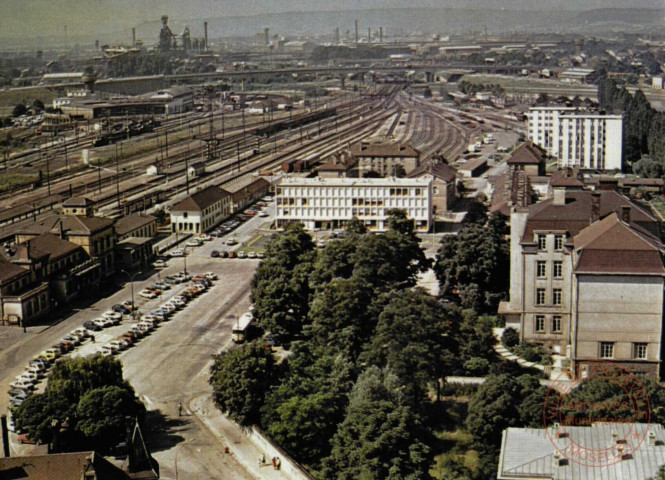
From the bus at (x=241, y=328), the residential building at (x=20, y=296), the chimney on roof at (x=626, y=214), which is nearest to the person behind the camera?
the chimney on roof at (x=626, y=214)

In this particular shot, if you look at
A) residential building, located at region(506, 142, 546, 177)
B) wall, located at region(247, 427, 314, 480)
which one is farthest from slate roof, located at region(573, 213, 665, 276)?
residential building, located at region(506, 142, 546, 177)

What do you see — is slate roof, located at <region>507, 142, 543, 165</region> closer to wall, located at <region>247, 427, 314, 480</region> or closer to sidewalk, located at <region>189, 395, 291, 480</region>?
sidewalk, located at <region>189, 395, 291, 480</region>

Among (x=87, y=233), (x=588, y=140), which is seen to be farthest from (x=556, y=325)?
(x=588, y=140)

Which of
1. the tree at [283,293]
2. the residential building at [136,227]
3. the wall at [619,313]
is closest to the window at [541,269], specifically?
the wall at [619,313]

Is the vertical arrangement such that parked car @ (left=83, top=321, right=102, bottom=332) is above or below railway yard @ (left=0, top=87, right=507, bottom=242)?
below

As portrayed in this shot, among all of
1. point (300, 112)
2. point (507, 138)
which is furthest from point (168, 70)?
point (507, 138)

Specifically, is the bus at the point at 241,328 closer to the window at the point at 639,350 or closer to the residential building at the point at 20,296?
the residential building at the point at 20,296
